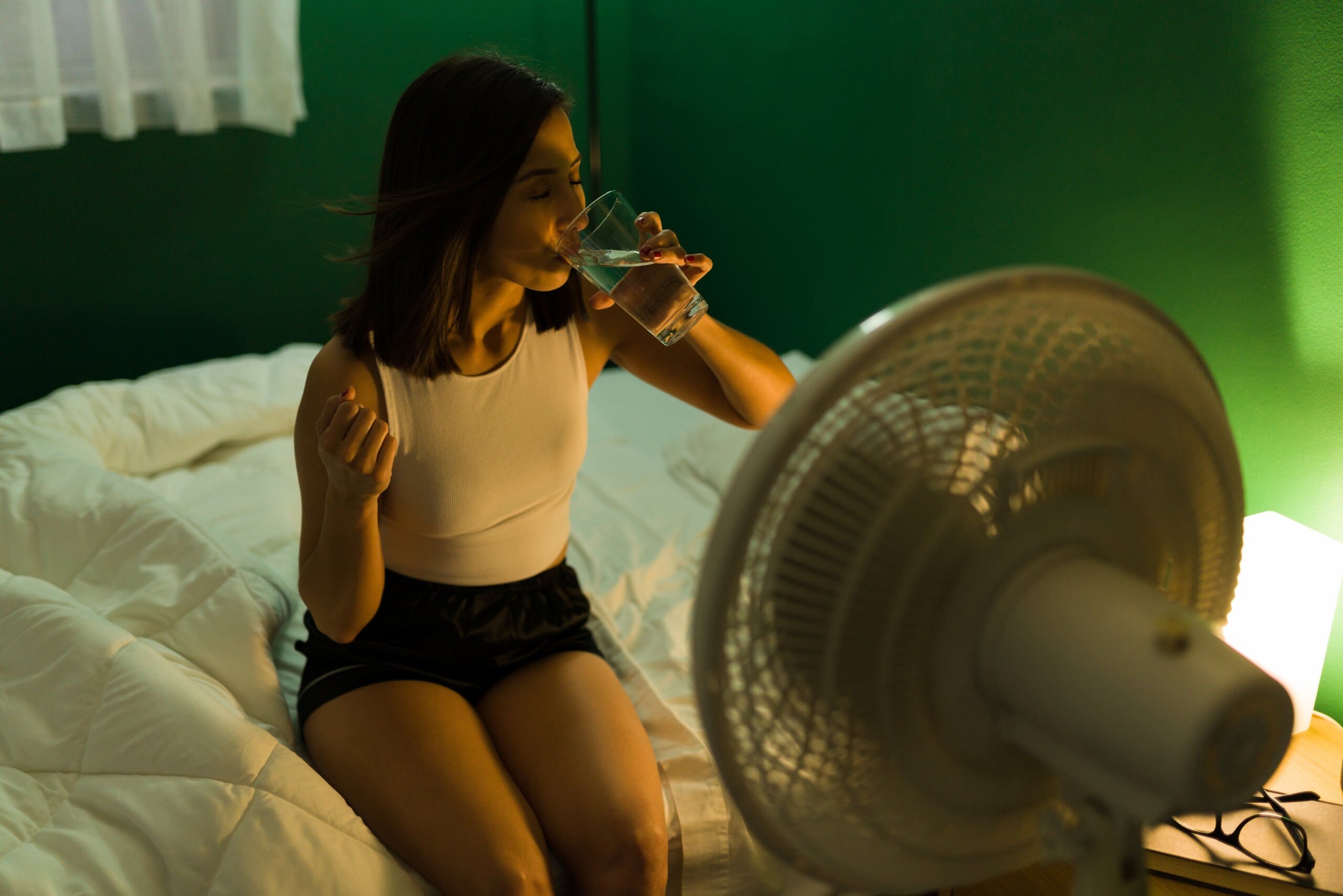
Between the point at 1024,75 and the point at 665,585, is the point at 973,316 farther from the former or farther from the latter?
the point at 1024,75

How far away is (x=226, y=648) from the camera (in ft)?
3.86

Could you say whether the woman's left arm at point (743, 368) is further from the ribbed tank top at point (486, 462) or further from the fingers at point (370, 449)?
the fingers at point (370, 449)

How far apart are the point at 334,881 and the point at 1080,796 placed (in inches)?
25.1

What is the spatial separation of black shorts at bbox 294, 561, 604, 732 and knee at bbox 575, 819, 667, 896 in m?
0.24

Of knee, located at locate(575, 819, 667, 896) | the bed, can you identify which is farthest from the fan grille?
knee, located at locate(575, 819, 667, 896)

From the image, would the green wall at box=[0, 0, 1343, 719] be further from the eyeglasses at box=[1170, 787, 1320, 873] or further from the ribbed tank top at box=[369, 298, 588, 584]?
the ribbed tank top at box=[369, 298, 588, 584]

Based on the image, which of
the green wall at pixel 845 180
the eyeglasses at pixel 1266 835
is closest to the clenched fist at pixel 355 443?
the eyeglasses at pixel 1266 835

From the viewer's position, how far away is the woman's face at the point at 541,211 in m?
1.06

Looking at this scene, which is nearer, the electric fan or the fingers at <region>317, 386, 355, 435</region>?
the electric fan

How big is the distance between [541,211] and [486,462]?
0.89 feet

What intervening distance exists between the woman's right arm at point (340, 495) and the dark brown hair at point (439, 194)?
0.22ft

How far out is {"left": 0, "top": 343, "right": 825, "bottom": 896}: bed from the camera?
91cm

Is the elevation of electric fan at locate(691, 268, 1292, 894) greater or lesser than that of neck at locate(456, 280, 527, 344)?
greater

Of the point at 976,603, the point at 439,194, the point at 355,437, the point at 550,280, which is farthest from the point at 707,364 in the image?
the point at 976,603
